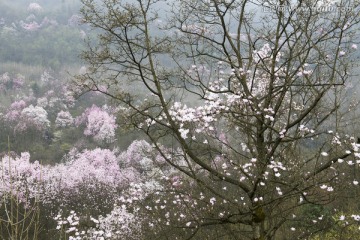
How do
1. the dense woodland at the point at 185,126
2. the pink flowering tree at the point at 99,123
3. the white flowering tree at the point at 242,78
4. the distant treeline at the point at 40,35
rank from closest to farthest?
the white flowering tree at the point at 242,78, the dense woodland at the point at 185,126, the pink flowering tree at the point at 99,123, the distant treeline at the point at 40,35

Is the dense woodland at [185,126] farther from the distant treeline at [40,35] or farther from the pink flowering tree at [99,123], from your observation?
the distant treeline at [40,35]

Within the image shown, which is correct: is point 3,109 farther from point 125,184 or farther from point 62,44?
point 62,44

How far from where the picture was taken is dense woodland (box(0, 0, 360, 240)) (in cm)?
671

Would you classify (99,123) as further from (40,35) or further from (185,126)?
(40,35)

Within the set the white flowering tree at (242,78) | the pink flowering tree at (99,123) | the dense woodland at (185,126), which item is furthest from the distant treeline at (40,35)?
the white flowering tree at (242,78)

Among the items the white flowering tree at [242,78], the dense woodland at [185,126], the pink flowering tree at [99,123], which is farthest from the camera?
the pink flowering tree at [99,123]

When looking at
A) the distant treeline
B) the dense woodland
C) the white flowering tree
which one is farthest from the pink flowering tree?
the distant treeline

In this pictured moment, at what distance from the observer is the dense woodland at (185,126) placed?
6711mm

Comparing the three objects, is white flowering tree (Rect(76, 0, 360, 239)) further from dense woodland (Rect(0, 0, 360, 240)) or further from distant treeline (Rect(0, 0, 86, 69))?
distant treeline (Rect(0, 0, 86, 69))

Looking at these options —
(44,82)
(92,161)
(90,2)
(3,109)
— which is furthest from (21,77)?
(90,2)

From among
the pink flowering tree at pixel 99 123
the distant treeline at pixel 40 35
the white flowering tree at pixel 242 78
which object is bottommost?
the white flowering tree at pixel 242 78

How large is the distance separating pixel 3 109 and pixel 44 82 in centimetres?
2077

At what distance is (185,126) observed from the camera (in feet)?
26.3

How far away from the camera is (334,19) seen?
21.1 feet
